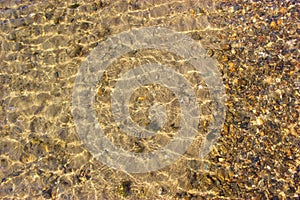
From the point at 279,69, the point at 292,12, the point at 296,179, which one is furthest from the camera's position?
the point at 292,12

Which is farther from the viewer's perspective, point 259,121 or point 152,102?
Answer: point 152,102

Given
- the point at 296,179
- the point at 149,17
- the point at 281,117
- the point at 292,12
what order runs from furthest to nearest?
the point at 149,17, the point at 292,12, the point at 281,117, the point at 296,179

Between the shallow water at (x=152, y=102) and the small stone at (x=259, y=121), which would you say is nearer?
the shallow water at (x=152, y=102)

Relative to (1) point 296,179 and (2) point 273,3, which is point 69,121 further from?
(2) point 273,3

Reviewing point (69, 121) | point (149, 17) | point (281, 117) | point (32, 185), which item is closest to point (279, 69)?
point (281, 117)

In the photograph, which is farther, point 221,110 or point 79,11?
point 79,11

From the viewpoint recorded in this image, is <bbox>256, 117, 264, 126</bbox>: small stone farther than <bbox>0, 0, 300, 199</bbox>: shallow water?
Yes

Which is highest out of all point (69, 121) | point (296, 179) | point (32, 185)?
point (69, 121)

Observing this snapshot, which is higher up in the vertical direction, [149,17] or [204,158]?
[149,17]
